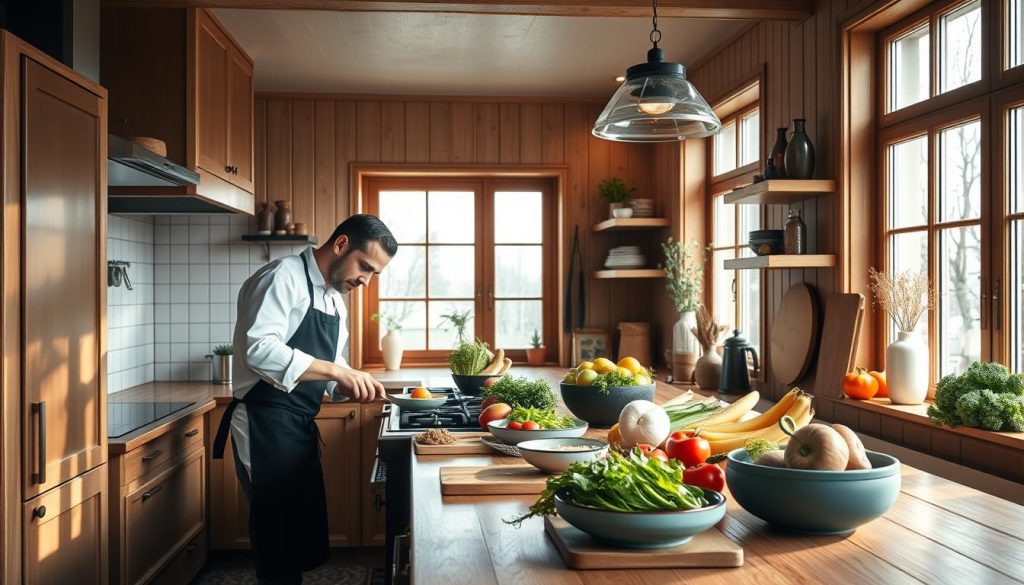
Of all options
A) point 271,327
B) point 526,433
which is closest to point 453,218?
point 271,327

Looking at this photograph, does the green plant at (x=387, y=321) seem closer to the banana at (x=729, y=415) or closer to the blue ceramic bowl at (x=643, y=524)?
the banana at (x=729, y=415)

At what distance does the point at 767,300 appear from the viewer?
3.97 meters

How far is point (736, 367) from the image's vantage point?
4000 millimetres

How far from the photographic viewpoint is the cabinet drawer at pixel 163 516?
131 inches

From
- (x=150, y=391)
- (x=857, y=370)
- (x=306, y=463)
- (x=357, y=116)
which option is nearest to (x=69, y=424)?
(x=306, y=463)

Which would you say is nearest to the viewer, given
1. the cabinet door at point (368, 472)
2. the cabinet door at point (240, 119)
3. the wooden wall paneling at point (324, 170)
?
the cabinet door at point (240, 119)

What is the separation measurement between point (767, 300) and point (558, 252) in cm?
195

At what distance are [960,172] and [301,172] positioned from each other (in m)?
3.75

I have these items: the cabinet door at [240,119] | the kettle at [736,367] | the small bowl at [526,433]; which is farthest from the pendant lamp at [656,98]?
the cabinet door at [240,119]

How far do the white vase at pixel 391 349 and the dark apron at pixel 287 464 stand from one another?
2.19 meters

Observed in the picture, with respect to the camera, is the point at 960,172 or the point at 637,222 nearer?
the point at 960,172

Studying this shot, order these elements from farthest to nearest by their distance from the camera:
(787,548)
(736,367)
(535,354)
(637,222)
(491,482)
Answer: (535,354)
(637,222)
(736,367)
(491,482)
(787,548)

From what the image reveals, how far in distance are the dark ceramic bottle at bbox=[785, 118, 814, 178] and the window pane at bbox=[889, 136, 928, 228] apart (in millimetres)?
286

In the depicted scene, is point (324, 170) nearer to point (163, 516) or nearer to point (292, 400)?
point (163, 516)
